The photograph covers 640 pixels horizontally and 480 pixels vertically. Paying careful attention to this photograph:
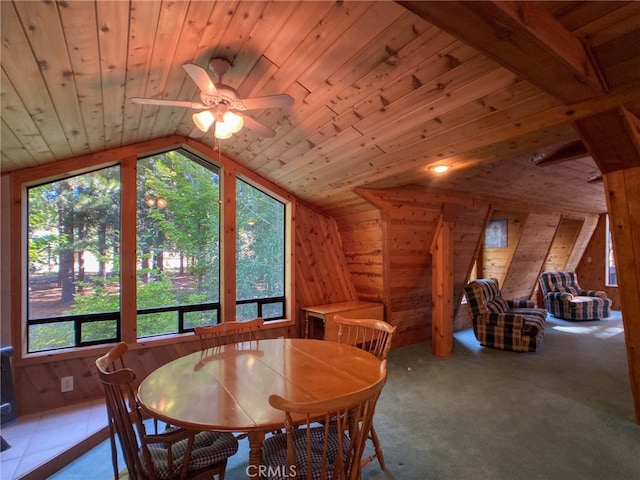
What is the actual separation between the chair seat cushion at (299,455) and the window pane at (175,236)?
230 centimetres

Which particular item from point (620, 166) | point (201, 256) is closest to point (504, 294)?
point (620, 166)

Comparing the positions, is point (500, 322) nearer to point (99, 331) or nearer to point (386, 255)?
point (386, 255)

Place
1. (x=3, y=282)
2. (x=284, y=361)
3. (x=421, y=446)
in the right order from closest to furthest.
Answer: (x=284, y=361) → (x=421, y=446) → (x=3, y=282)

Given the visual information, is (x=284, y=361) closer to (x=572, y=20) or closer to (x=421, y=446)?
(x=421, y=446)

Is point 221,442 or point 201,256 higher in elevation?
point 201,256

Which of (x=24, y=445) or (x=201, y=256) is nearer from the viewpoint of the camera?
(x=24, y=445)

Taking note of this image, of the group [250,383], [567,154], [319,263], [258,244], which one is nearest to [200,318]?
[258,244]

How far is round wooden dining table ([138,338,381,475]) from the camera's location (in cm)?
128

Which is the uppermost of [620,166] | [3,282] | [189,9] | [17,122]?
[189,9]

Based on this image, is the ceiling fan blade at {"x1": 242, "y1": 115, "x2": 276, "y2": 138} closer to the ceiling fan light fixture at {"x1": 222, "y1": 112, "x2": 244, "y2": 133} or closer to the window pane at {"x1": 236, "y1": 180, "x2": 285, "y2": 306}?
the ceiling fan light fixture at {"x1": 222, "y1": 112, "x2": 244, "y2": 133}

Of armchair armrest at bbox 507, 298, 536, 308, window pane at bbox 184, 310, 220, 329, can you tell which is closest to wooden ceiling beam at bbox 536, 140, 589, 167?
armchair armrest at bbox 507, 298, 536, 308

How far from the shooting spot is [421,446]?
2270mm

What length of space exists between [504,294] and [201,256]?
5.80 meters

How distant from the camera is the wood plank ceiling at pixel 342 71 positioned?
128 cm
